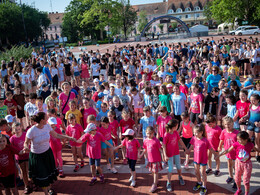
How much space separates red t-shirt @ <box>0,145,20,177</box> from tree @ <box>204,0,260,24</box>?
50.6m

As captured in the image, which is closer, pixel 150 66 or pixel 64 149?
pixel 64 149

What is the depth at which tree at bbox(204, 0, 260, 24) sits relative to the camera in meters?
46.5

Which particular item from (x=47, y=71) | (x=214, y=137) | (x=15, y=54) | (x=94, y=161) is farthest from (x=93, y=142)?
(x=15, y=54)

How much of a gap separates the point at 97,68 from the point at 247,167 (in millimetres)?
9930

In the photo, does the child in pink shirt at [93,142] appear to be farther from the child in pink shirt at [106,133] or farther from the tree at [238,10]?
the tree at [238,10]

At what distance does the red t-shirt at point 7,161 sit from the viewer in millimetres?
4730

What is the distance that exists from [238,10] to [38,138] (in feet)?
174

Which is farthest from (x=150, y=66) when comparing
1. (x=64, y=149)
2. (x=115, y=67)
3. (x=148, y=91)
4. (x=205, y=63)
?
(x=64, y=149)

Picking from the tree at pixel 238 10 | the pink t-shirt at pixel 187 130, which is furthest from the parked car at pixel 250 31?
the pink t-shirt at pixel 187 130

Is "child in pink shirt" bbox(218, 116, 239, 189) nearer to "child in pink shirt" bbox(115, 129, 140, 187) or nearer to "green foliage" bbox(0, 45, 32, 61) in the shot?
"child in pink shirt" bbox(115, 129, 140, 187)

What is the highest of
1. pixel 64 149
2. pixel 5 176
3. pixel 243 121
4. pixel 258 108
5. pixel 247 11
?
pixel 247 11

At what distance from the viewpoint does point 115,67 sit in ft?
42.3

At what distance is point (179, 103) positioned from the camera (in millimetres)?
7062

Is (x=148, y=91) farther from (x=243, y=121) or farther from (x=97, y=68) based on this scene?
(x=97, y=68)
